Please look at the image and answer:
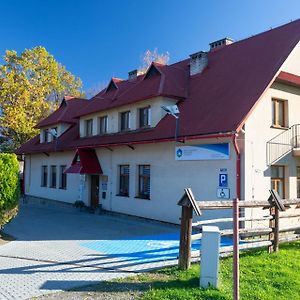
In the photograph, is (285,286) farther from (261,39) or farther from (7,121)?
(7,121)

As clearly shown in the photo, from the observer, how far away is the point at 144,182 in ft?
55.9

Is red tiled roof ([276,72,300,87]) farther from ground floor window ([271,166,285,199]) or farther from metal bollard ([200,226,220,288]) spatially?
metal bollard ([200,226,220,288])

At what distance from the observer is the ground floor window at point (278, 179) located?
14008 mm

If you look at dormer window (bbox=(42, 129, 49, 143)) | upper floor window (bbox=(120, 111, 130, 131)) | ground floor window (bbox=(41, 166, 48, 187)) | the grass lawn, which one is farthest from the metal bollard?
dormer window (bbox=(42, 129, 49, 143))

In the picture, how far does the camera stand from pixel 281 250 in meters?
9.77

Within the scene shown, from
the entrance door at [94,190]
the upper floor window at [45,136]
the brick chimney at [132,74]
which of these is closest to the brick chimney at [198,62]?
the brick chimney at [132,74]

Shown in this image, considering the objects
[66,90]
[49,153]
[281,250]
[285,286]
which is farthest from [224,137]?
[66,90]

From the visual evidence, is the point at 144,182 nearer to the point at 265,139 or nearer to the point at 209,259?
the point at 265,139

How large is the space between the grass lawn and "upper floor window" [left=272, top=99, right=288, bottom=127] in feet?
21.3

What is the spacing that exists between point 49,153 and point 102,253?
17.3 meters

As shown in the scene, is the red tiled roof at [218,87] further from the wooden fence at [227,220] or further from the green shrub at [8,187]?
the green shrub at [8,187]

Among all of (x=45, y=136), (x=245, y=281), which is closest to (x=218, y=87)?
(x=245, y=281)

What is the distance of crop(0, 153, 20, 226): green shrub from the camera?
11.9 meters

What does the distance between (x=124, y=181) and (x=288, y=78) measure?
873cm
